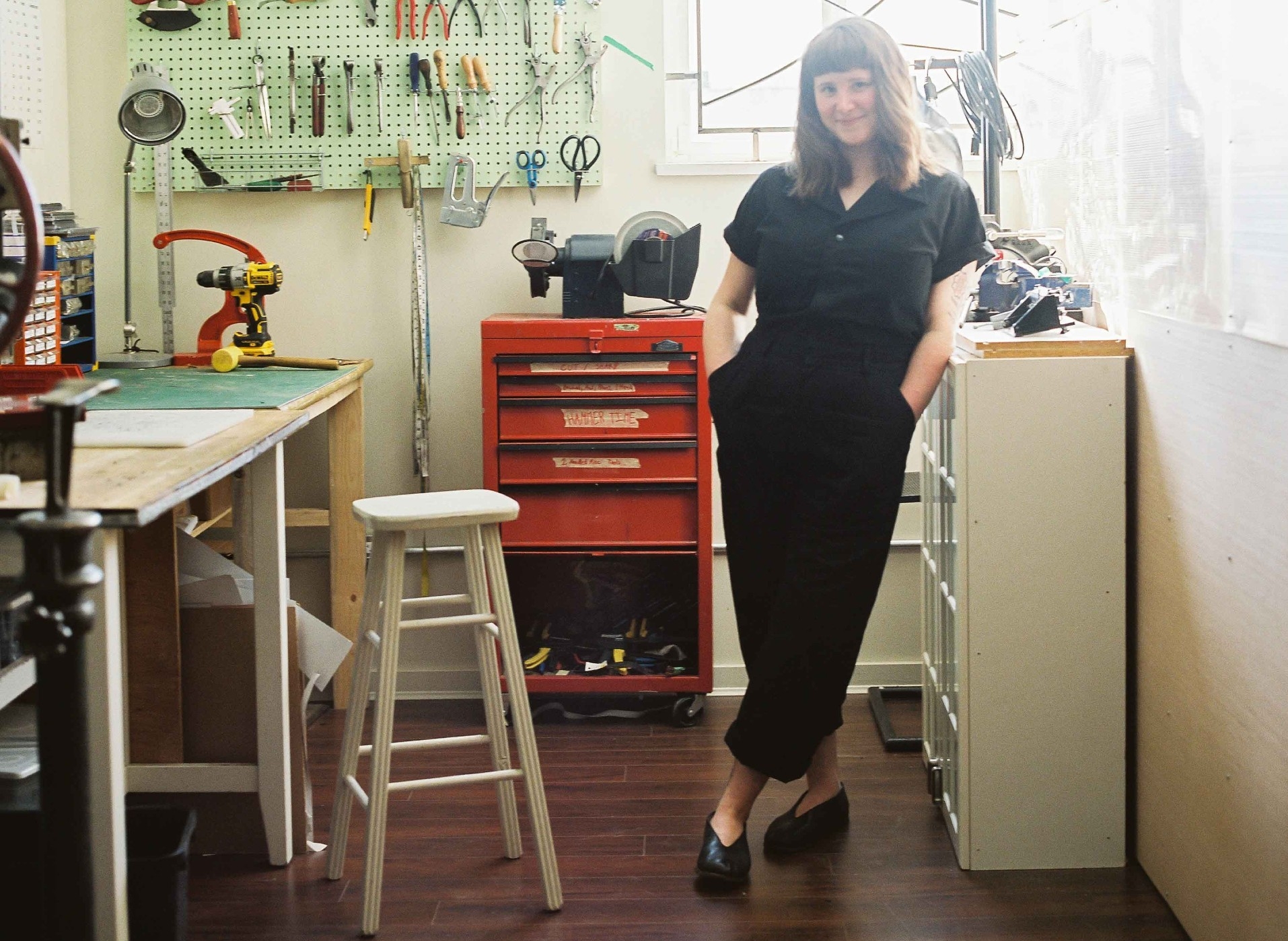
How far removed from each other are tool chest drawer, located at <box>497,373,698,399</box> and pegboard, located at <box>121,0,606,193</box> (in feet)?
2.00

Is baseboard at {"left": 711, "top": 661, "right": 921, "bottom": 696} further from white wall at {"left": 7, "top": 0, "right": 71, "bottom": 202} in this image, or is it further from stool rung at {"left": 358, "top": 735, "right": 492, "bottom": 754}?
white wall at {"left": 7, "top": 0, "right": 71, "bottom": 202}

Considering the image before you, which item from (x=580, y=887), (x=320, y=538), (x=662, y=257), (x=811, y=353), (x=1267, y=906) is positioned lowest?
(x=580, y=887)

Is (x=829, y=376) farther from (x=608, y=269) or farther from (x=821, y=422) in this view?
(x=608, y=269)

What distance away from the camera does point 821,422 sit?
2.49 metres

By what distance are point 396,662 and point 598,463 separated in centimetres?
110

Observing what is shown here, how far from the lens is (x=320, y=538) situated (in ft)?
12.5

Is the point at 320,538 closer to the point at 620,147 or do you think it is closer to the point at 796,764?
the point at 620,147

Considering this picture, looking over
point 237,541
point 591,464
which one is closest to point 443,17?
point 591,464

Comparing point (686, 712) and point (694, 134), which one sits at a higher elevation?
point (694, 134)

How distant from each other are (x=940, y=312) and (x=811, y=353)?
0.88 feet

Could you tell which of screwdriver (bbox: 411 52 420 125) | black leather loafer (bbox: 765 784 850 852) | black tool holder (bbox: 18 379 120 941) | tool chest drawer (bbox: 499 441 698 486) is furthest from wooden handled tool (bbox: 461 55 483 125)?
black tool holder (bbox: 18 379 120 941)

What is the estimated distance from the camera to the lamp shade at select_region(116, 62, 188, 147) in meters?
3.18

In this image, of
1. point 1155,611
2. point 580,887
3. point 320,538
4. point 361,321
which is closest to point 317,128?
point 361,321

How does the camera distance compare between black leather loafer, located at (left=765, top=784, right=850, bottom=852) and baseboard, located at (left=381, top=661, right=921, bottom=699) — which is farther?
baseboard, located at (left=381, top=661, right=921, bottom=699)
